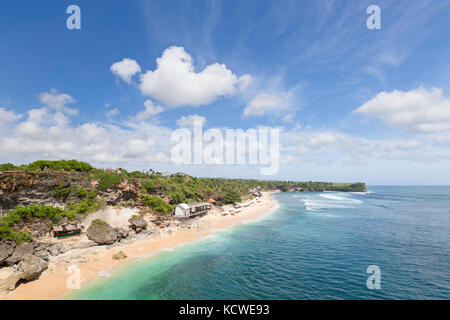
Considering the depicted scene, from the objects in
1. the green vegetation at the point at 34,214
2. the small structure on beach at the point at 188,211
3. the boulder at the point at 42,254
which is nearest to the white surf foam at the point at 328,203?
the small structure on beach at the point at 188,211

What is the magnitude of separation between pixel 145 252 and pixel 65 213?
705 inches

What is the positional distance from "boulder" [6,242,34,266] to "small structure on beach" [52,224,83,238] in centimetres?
474

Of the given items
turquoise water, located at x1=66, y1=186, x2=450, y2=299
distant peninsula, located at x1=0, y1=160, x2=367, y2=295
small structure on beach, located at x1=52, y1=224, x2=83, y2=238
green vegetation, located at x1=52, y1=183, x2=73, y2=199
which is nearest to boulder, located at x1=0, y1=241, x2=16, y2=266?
Answer: distant peninsula, located at x1=0, y1=160, x2=367, y2=295

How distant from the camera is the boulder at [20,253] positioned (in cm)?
2559

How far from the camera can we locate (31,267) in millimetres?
23891

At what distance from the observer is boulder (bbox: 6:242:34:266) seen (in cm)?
2559

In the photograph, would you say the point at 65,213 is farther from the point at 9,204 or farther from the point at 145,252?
the point at 145,252

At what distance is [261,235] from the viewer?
4484 cm

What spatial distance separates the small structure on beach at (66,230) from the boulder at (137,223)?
9.14 metres

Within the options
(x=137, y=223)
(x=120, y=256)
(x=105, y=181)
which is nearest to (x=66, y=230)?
(x=137, y=223)

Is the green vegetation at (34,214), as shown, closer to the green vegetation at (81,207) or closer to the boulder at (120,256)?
the green vegetation at (81,207)

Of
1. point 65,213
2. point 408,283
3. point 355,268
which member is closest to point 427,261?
point 408,283

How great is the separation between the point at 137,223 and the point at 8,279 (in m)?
20.9

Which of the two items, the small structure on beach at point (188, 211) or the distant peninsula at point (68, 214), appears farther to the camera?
the small structure on beach at point (188, 211)
